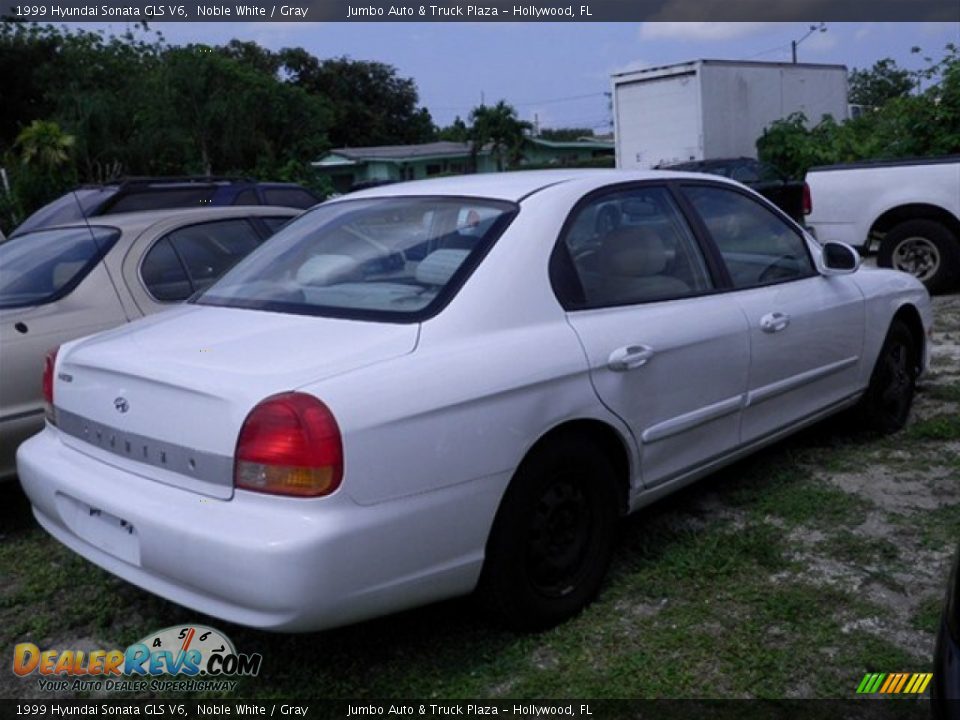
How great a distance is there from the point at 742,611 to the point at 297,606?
1.58 meters

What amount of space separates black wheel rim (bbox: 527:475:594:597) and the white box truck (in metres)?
18.7

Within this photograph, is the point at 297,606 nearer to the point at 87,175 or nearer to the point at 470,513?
the point at 470,513

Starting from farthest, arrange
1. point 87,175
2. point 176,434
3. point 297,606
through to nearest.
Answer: point 87,175, point 176,434, point 297,606

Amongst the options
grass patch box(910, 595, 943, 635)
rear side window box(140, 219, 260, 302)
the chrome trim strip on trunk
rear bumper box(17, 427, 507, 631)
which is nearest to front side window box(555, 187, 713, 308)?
rear bumper box(17, 427, 507, 631)

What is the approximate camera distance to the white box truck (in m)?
20.9

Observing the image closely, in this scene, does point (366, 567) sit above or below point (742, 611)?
above

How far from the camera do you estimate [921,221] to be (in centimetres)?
955

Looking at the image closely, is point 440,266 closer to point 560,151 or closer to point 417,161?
point 417,161

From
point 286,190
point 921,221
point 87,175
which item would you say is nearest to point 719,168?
point 921,221

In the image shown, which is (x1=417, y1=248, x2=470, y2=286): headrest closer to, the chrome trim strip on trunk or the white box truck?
the chrome trim strip on trunk

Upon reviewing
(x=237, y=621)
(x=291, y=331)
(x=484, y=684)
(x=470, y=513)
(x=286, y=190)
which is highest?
(x=286, y=190)

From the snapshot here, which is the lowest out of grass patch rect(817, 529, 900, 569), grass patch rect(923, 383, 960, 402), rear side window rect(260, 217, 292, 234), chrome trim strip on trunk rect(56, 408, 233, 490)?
grass patch rect(817, 529, 900, 569)

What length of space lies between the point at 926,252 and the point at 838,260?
5603 mm

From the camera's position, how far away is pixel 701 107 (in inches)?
816
